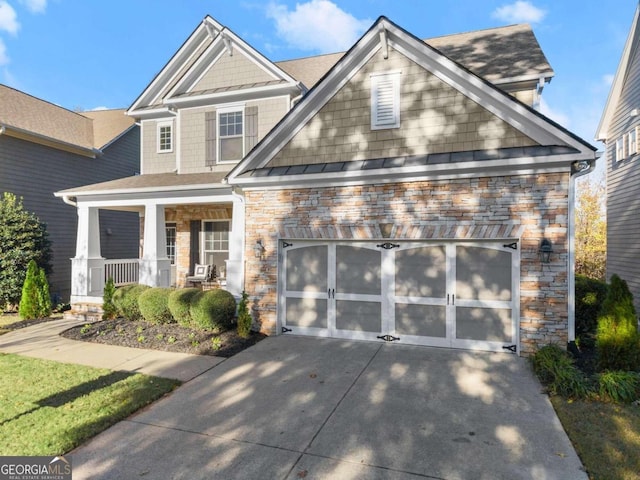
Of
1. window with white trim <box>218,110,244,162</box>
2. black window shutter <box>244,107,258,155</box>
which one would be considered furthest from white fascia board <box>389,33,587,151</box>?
window with white trim <box>218,110,244,162</box>

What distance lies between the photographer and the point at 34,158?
537 inches

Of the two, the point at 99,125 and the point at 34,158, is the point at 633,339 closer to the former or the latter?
the point at 34,158

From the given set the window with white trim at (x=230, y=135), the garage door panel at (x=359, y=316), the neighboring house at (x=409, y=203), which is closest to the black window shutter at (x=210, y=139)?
the window with white trim at (x=230, y=135)

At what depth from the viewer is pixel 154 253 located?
10.5m

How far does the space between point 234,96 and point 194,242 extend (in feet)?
16.7

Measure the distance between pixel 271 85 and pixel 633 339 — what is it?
1012 cm

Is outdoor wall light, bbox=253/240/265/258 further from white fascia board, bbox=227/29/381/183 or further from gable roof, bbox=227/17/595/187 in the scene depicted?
white fascia board, bbox=227/29/381/183

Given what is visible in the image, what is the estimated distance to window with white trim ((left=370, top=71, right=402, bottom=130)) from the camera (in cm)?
786

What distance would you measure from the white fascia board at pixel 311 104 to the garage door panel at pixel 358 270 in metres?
2.83

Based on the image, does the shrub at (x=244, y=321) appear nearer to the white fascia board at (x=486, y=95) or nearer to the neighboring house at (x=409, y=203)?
the neighboring house at (x=409, y=203)

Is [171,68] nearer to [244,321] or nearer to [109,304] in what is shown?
[109,304]

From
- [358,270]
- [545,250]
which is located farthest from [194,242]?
[545,250]

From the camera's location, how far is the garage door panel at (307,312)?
8297 mm

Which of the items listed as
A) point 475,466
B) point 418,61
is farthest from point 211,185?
point 475,466
